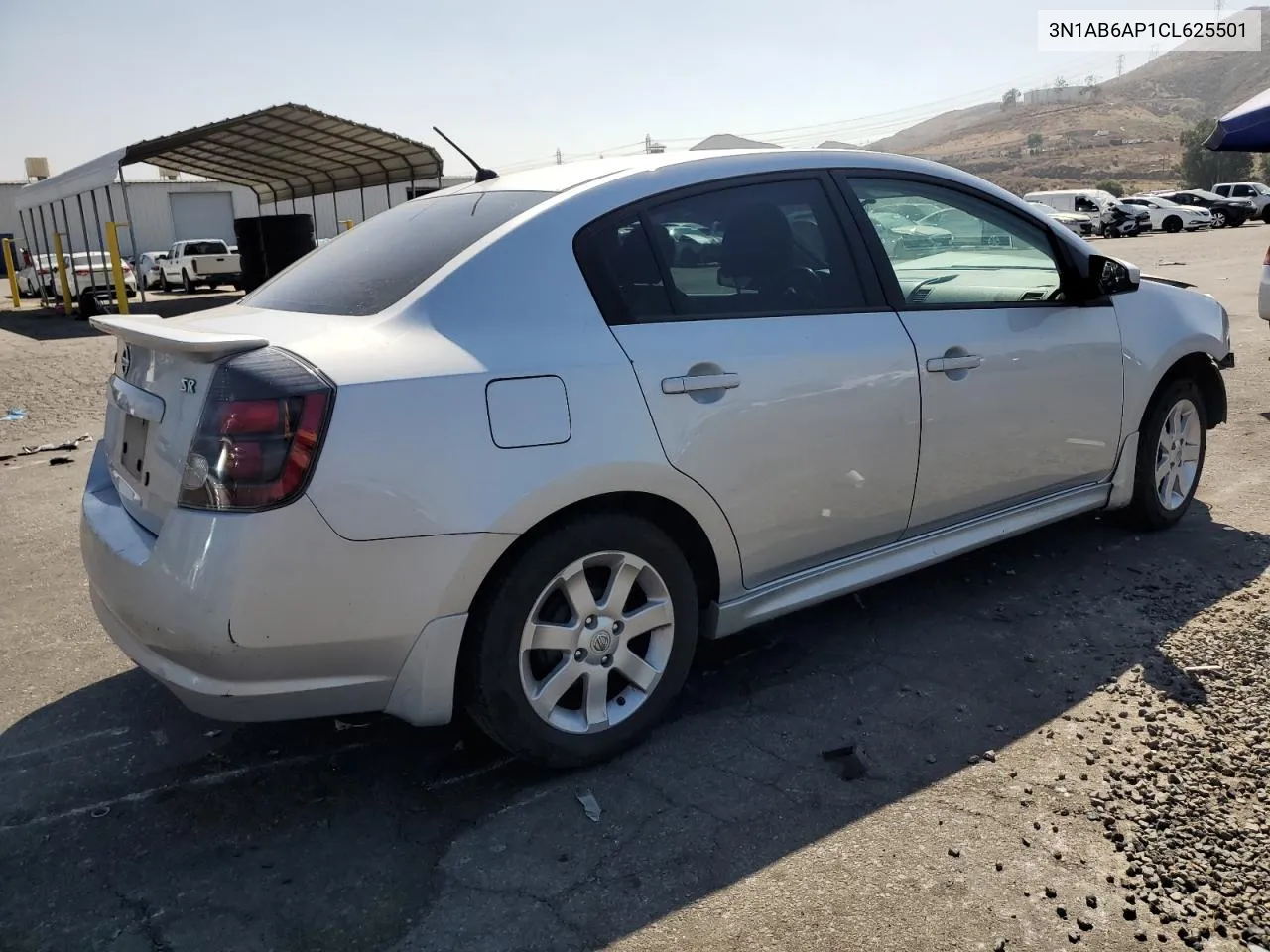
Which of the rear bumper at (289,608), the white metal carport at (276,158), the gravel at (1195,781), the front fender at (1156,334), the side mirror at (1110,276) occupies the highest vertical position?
the white metal carport at (276,158)

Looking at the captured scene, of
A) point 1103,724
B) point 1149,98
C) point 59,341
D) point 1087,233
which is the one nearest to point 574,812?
point 1103,724

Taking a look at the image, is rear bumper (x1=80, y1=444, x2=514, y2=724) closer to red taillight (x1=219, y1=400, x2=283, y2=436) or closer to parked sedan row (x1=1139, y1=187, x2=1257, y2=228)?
red taillight (x1=219, y1=400, x2=283, y2=436)

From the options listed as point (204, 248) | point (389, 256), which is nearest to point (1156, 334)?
point (389, 256)

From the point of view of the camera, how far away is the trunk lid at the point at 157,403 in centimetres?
251

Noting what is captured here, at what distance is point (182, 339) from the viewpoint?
2.59 m

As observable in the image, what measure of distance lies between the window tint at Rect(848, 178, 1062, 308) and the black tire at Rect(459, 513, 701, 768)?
1372 mm

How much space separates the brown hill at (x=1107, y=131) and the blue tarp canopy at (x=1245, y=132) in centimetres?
4388

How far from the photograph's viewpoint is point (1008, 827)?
2615 millimetres

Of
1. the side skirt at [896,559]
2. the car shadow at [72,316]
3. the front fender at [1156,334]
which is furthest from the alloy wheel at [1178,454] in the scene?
the car shadow at [72,316]

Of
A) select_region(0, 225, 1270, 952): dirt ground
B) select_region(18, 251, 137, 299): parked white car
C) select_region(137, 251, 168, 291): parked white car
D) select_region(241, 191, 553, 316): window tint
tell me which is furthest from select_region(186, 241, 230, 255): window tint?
select_region(241, 191, 553, 316): window tint

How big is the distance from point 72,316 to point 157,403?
69.8 feet

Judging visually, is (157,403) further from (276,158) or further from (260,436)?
(276,158)

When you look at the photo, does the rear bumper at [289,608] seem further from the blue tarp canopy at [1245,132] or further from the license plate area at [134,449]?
the blue tarp canopy at [1245,132]

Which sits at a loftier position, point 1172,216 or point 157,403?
point 1172,216
